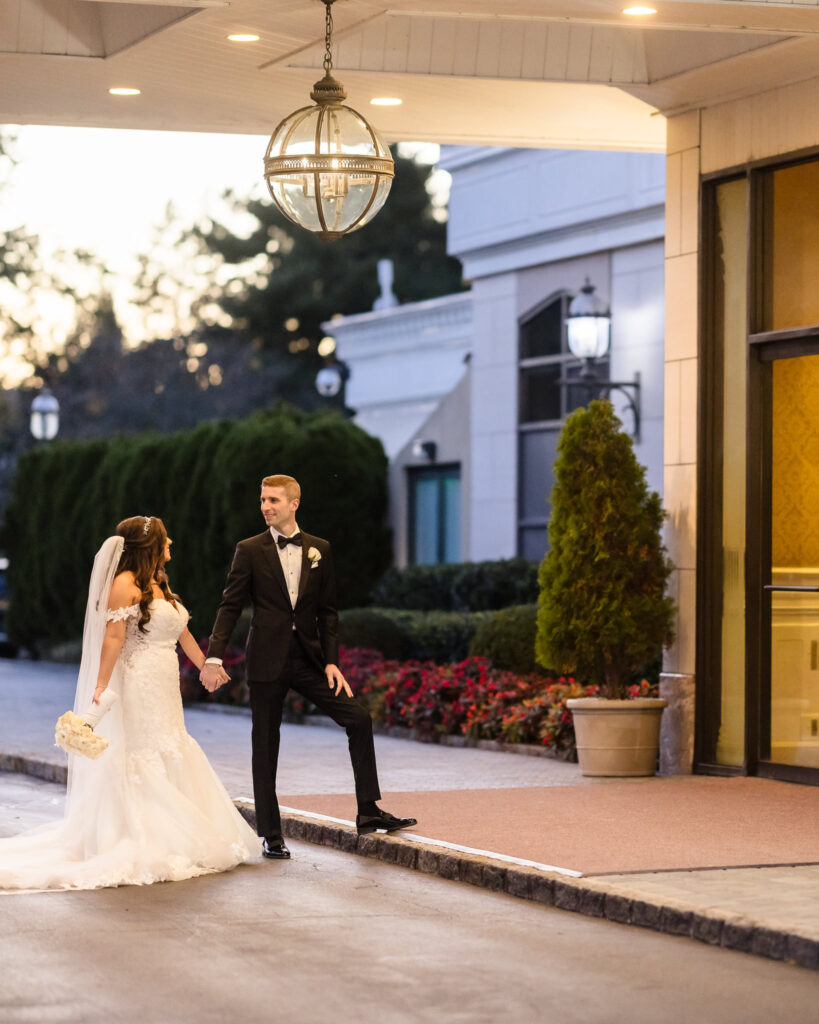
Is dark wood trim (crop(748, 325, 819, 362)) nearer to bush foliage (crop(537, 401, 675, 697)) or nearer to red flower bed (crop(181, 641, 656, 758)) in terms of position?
bush foliage (crop(537, 401, 675, 697))

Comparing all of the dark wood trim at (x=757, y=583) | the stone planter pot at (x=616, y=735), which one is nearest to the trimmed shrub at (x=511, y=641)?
the stone planter pot at (x=616, y=735)

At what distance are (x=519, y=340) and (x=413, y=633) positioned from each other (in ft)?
14.1

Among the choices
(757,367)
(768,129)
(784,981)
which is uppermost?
(768,129)

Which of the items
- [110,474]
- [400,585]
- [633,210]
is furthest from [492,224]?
[110,474]

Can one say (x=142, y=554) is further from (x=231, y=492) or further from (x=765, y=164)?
(x=231, y=492)

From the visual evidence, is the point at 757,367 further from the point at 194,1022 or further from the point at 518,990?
the point at 194,1022

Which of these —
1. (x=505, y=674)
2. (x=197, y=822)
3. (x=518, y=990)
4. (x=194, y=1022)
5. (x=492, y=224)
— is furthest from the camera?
(x=492, y=224)

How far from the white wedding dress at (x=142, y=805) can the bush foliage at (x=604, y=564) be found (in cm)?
397

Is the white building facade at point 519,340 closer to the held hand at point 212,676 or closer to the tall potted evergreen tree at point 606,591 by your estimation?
the tall potted evergreen tree at point 606,591

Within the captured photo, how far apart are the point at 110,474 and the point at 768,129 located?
15731 millimetres

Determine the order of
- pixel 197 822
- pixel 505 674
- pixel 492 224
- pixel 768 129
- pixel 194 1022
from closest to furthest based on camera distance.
→ 1. pixel 194 1022
2. pixel 197 822
3. pixel 768 129
4. pixel 505 674
5. pixel 492 224

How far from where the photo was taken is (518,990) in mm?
6691

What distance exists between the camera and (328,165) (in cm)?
1084

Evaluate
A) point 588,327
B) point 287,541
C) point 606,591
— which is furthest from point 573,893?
point 588,327
